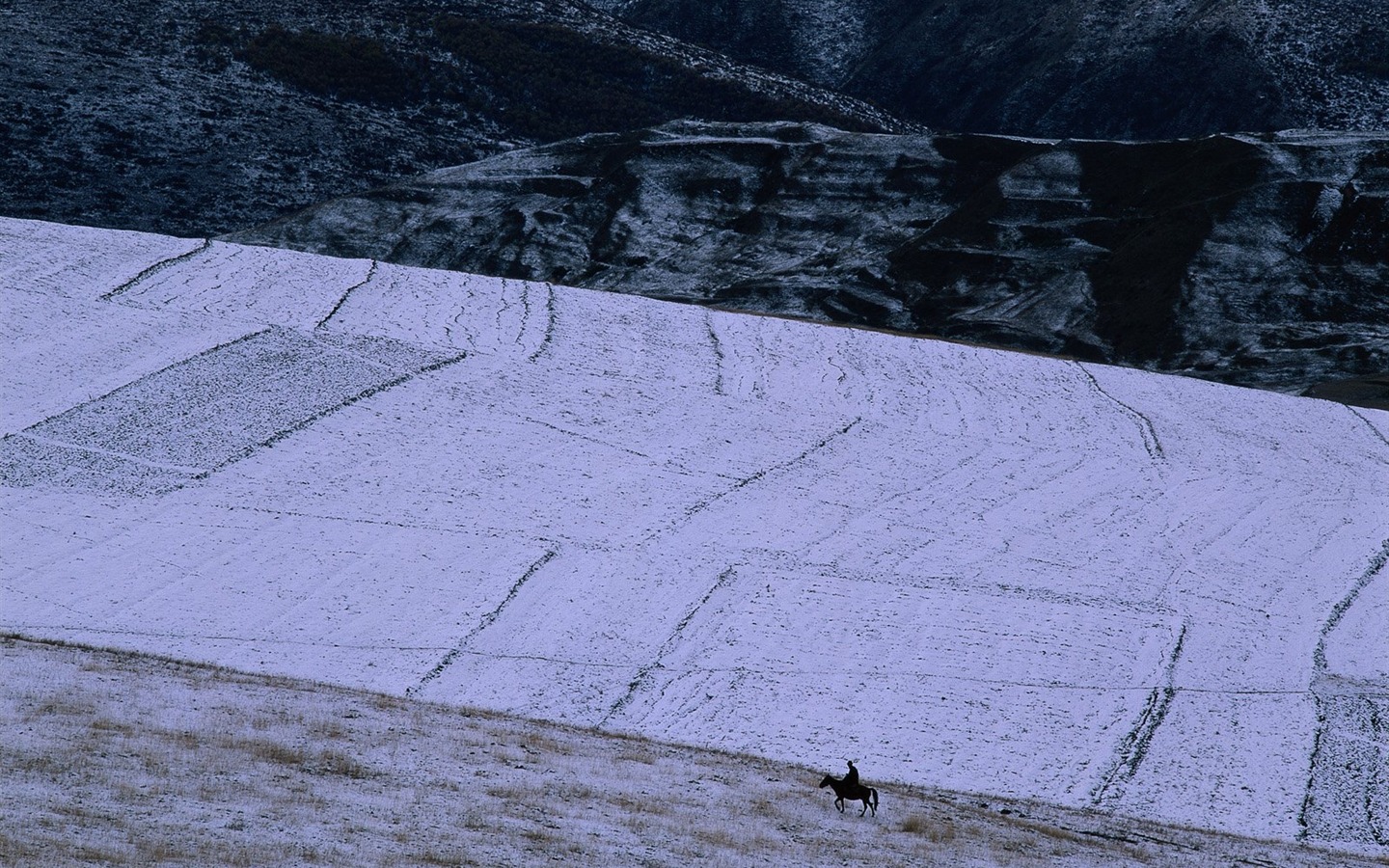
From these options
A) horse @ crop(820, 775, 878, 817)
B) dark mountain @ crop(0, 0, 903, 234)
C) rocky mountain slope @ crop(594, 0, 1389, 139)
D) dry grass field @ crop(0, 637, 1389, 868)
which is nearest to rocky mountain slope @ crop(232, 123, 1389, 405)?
dark mountain @ crop(0, 0, 903, 234)

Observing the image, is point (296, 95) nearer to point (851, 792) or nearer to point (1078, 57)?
point (1078, 57)

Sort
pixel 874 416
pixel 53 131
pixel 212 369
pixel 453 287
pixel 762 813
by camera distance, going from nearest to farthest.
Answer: pixel 762 813, pixel 212 369, pixel 874 416, pixel 453 287, pixel 53 131

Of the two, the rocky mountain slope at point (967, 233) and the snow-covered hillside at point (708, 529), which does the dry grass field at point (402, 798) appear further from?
the rocky mountain slope at point (967, 233)

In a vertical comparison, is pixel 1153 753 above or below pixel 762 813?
below

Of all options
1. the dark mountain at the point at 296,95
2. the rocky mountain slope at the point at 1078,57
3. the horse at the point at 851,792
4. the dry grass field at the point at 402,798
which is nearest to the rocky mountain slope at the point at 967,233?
the dark mountain at the point at 296,95

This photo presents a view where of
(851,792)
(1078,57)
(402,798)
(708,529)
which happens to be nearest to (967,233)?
(708,529)

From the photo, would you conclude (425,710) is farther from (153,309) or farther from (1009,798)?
(153,309)

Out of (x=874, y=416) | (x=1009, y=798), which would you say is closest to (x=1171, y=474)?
(x=874, y=416)
